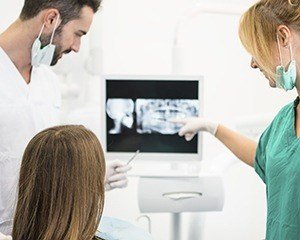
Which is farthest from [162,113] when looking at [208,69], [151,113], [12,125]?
[208,69]

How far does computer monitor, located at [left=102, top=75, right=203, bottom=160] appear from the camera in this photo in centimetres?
175

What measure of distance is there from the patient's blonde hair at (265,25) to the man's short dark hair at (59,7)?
58 cm

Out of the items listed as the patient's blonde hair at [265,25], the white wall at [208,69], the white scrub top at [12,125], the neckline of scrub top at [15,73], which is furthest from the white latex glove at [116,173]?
the white wall at [208,69]

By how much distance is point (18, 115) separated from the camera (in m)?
1.50

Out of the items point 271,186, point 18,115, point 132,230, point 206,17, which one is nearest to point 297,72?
point 271,186

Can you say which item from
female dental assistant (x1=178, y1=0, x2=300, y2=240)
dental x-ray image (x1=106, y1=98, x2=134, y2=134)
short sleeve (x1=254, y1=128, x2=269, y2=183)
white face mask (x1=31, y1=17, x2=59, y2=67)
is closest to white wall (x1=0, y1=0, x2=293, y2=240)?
dental x-ray image (x1=106, y1=98, x2=134, y2=134)

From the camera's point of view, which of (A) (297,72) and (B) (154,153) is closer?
(A) (297,72)

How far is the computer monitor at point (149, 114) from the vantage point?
175cm

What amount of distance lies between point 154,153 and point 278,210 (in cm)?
60

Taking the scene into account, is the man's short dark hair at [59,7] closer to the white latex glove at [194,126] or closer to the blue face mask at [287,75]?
the white latex glove at [194,126]

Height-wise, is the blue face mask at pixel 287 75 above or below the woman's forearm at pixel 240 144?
above

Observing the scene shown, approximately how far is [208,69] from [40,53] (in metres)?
1.33

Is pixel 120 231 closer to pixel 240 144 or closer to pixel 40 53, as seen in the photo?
pixel 240 144

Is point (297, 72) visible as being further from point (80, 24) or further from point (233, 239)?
point (233, 239)
